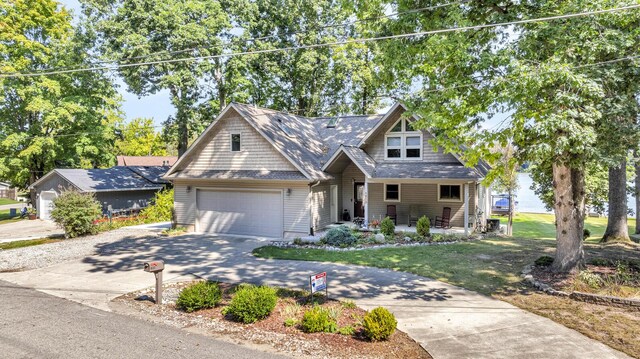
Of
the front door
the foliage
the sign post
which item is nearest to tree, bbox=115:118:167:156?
the foliage

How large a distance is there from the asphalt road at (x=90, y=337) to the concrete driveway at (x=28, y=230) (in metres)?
14.7

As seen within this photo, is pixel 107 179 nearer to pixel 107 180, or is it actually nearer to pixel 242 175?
pixel 107 180

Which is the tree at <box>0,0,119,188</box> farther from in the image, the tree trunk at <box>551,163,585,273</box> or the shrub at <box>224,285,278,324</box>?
the tree trunk at <box>551,163,585,273</box>

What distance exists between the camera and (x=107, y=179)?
29812 millimetres

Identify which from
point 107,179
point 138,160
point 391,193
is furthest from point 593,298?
point 138,160

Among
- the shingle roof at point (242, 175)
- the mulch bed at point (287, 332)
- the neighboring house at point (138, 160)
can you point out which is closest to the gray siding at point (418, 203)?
the shingle roof at point (242, 175)

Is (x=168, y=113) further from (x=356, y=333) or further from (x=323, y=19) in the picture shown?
(x=356, y=333)

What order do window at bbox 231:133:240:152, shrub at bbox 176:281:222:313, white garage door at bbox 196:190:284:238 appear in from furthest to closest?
window at bbox 231:133:240:152 → white garage door at bbox 196:190:284:238 → shrub at bbox 176:281:222:313

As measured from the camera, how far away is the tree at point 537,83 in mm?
8969

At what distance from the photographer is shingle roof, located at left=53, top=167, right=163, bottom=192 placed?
91.4 feet

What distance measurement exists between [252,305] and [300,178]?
9935 mm

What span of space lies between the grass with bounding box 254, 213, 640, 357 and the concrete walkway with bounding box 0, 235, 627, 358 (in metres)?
0.46

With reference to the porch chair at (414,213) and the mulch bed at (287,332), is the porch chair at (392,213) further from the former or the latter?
the mulch bed at (287,332)

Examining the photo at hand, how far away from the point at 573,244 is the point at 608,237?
796cm
